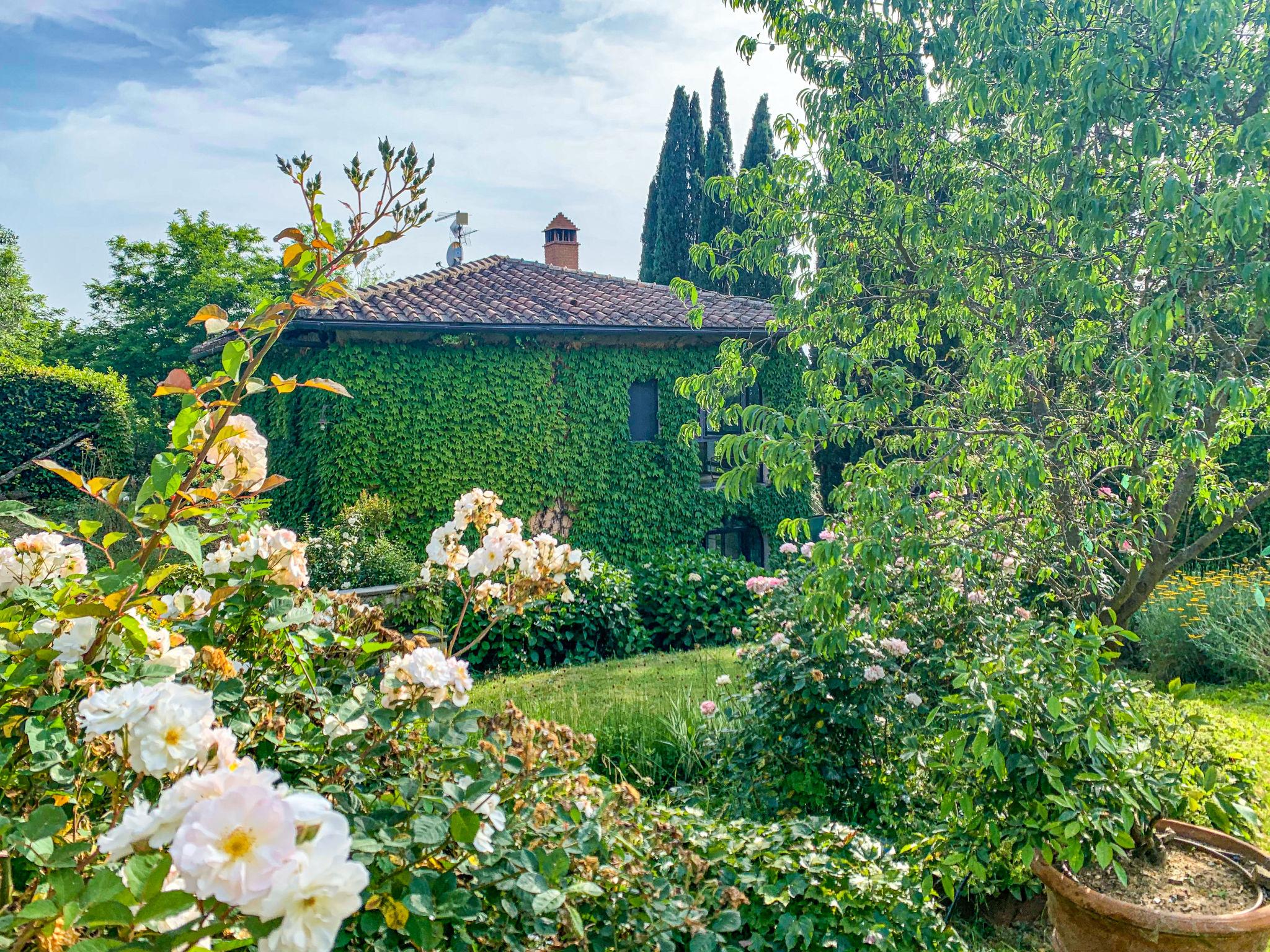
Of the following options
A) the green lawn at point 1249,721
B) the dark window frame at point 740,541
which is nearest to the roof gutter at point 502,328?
the dark window frame at point 740,541

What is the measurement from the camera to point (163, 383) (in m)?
1.61

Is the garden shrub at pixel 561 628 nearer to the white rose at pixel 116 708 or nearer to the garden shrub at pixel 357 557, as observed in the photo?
the garden shrub at pixel 357 557

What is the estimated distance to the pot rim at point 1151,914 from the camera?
2.43 metres

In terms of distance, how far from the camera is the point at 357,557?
30.7 feet

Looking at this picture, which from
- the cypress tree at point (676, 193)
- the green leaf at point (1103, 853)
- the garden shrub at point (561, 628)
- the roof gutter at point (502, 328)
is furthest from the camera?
the cypress tree at point (676, 193)

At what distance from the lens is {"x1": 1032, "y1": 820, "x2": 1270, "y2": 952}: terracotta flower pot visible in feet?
8.00

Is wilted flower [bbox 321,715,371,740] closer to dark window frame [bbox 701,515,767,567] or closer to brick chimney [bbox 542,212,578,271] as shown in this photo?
dark window frame [bbox 701,515,767,567]

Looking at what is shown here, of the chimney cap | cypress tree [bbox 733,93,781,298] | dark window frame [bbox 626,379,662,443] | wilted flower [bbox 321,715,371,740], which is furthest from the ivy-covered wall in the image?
wilted flower [bbox 321,715,371,740]

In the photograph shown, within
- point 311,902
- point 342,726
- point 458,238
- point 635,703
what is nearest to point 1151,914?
point 342,726

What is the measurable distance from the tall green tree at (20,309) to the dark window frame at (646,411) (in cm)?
2441

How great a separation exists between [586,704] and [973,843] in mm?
3679

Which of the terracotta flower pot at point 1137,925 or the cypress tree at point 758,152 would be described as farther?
the cypress tree at point 758,152

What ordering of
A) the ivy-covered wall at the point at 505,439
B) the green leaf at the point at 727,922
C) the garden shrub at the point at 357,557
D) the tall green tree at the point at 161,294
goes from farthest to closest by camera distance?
the tall green tree at the point at 161,294 < the ivy-covered wall at the point at 505,439 < the garden shrub at the point at 357,557 < the green leaf at the point at 727,922

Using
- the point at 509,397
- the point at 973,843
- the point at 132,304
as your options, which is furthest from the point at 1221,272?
the point at 132,304
